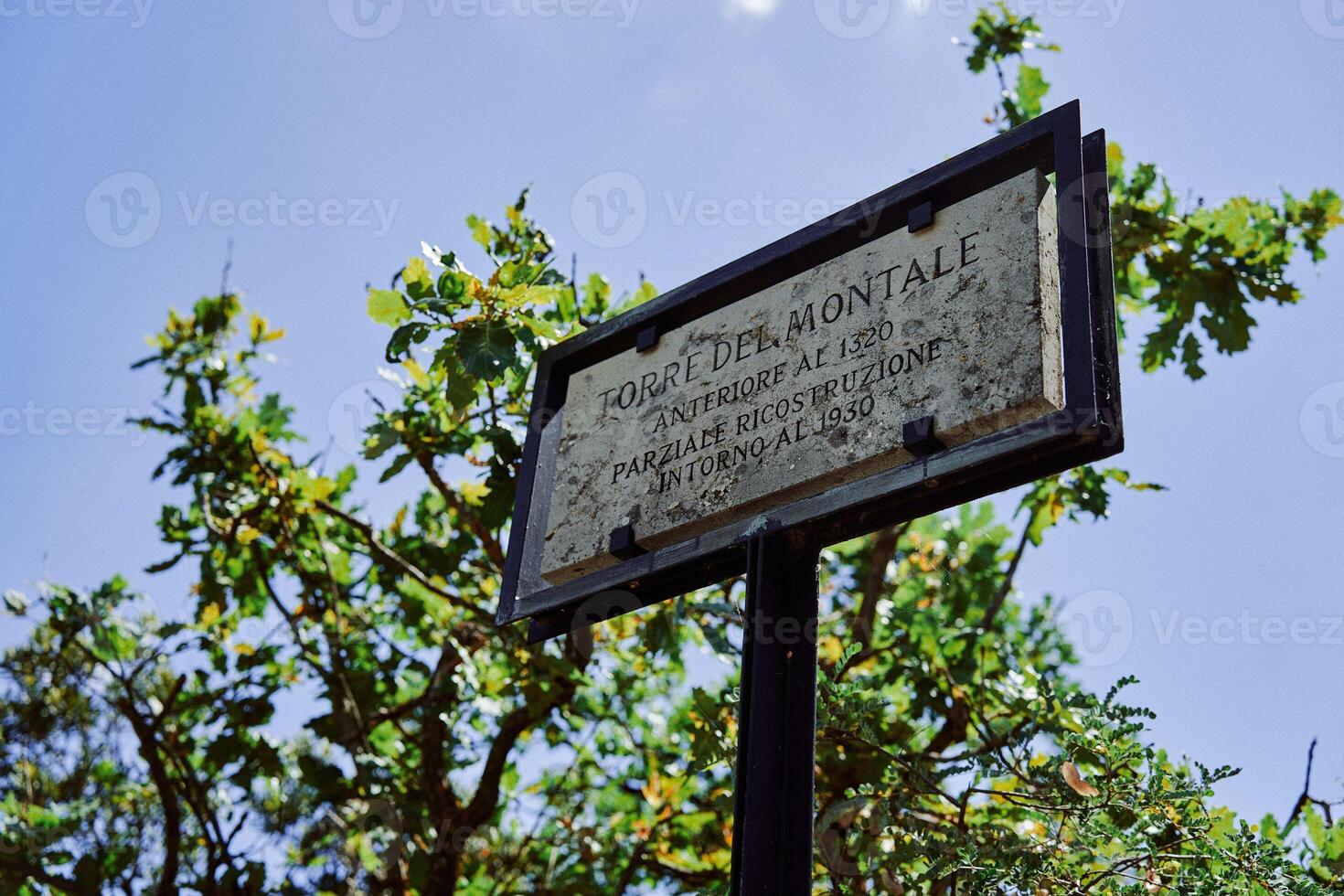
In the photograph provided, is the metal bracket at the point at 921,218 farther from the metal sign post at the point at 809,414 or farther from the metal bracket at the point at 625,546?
the metal bracket at the point at 625,546

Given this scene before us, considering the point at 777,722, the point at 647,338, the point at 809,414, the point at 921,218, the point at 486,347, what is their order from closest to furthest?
the point at 777,722 < the point at 809,414 < the point at 921,218 < the point at 647,338 < the point at 486,347

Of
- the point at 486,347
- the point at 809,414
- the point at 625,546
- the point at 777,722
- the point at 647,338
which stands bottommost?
the point at 777,722

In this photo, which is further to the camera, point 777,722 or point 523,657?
point 523,657

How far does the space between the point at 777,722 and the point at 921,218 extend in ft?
4.06

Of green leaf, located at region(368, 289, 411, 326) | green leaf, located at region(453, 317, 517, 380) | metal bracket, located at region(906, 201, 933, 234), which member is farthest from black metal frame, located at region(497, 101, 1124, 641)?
green leaf, located at region(368, 289, 411, 326)

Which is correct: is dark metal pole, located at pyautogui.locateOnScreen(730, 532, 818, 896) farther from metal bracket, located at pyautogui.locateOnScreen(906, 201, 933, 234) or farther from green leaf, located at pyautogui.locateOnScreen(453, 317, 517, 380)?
green leaf, located at pyautogui.locateOnScreen(453, 317, 517, 380)

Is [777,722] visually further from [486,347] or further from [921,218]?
[486,347]

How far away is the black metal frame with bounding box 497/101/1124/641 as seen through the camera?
2535mm

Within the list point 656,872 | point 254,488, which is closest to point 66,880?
point 254,488

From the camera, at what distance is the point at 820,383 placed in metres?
2.93

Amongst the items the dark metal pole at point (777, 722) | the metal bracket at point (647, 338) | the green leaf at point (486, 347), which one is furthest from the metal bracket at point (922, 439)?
the green leaf at point (486, 347)

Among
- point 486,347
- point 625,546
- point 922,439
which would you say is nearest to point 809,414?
point 922,439

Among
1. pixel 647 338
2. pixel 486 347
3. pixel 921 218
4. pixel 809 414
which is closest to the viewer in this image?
pixel 809 414

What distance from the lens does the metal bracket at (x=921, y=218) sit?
118 inches
